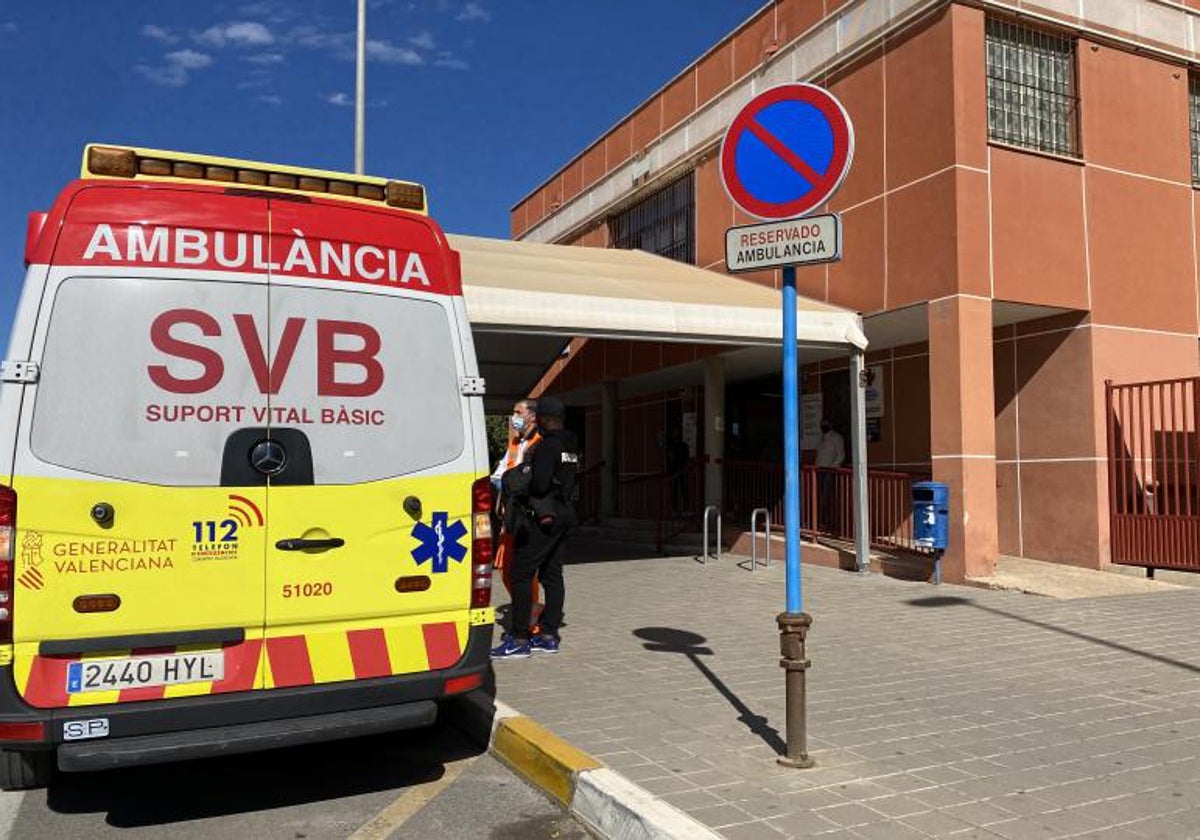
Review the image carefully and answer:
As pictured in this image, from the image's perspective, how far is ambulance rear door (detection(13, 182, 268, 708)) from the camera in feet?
11.8

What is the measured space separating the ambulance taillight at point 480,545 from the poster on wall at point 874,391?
9.83m

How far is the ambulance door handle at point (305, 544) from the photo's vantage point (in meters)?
3.97

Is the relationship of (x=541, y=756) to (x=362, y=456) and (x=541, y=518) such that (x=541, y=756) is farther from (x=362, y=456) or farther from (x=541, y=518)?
(x=541, y=518)

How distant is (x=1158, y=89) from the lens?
12.1 m

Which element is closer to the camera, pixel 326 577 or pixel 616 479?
pixel 326 577

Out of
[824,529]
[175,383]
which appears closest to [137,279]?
[175,383]

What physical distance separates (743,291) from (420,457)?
8.43m

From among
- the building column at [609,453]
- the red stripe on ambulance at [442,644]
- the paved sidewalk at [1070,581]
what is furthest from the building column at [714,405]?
the red stripe on ambulance at [442,644]

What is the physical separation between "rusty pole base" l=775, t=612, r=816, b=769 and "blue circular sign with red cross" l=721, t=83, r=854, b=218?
1.82m

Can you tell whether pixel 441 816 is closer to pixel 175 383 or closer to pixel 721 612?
pixel 175 383

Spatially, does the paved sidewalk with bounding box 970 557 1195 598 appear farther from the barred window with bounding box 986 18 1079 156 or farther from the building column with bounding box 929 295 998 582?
the barred window with bounding box 986 18 1079 156

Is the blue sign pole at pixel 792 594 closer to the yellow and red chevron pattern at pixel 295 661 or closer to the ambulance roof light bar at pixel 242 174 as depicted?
the yellow and red chevron pattern at pixel 295 661

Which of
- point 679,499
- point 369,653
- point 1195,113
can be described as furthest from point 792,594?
point 1195,113

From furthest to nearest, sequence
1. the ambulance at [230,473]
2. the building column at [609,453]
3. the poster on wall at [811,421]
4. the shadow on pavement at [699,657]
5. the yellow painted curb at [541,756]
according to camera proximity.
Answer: the building column at [609,453], the poster on wall at [811,421], the shadow on pavement at [699,657], the yellow painted curb at [541,756], the ambulance at [230,473]
